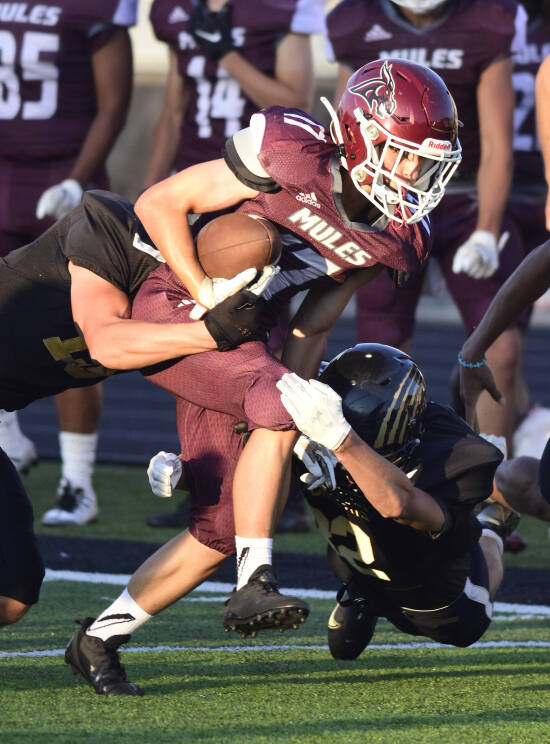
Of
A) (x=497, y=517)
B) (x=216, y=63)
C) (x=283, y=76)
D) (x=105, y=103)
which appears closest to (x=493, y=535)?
(x=497, y=517)

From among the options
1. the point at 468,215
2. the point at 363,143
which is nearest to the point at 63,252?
the point at 363,143

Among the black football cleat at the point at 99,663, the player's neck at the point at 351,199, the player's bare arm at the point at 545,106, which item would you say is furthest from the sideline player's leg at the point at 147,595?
the player's bare arm at the point at 545,106

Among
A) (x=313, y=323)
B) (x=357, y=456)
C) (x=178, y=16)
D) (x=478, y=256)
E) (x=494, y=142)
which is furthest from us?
(x=178, y=16)

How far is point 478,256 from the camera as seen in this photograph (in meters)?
5.04

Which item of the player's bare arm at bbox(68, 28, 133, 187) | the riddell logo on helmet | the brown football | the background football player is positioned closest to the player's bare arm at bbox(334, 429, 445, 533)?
the background football player

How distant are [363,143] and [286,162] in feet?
0.64

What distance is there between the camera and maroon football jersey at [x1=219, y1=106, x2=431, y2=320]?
320 centimetres

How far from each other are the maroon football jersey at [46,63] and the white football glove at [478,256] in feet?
5.53

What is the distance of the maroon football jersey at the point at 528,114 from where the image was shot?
18.6ft

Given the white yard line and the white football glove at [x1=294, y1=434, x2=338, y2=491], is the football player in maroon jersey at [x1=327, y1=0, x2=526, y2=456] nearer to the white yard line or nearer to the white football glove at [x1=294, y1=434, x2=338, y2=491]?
the white yard line

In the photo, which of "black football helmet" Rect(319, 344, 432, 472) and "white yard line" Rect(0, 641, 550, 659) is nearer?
"black football helmet" Rect(319, 344, 432, 472)

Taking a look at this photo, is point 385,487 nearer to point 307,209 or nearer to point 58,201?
point 307,209

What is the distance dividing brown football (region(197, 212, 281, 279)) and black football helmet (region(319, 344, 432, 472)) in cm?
36

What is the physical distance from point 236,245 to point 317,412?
49cm
